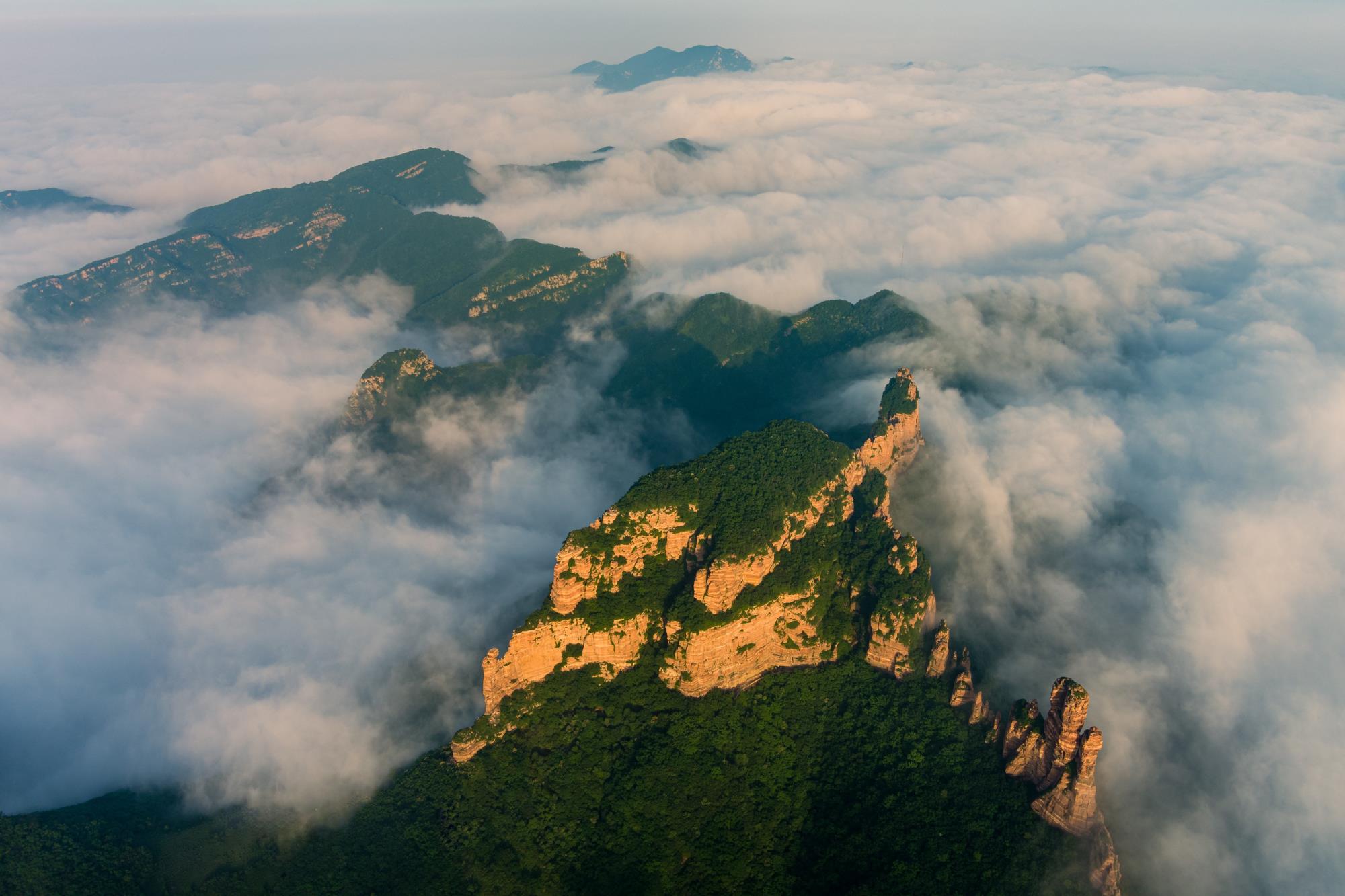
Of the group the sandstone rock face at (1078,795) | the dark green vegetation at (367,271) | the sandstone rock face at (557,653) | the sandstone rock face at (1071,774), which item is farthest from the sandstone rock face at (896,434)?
the dark green vegetation at (367,271)

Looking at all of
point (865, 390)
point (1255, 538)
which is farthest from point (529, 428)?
point (1255, 538)

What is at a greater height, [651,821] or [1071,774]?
[1071,774]

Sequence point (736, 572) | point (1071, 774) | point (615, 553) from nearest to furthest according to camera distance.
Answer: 1. point (1071, 774)
2. point (736, 572)
3. point (615, 553)

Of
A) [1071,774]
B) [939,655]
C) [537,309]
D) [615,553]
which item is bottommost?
[939,655]

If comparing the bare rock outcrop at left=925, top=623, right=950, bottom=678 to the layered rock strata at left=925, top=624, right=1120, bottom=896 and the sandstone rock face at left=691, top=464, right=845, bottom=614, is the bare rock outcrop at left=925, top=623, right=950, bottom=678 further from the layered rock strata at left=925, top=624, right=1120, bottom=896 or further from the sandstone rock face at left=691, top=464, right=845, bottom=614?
the sandstone rock face at left=691, top=464, right=845, bottom=614

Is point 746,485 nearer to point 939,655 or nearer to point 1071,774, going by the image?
point 939,655

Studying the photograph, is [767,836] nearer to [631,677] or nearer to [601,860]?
[601,860]

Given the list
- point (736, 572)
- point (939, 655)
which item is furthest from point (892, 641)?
point (736, 572)

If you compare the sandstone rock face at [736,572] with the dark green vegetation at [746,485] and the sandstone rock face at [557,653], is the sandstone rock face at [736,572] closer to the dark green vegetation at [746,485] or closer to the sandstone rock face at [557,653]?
the dark green vegetation at [746,485]
